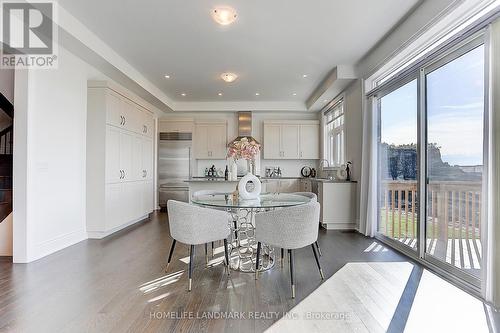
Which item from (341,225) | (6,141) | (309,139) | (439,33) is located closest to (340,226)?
(341,225)

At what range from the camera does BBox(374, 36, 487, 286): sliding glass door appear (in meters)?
2.59

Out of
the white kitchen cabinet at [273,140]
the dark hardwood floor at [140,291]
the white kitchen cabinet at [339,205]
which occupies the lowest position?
the dark hardwood floor at [140,291]

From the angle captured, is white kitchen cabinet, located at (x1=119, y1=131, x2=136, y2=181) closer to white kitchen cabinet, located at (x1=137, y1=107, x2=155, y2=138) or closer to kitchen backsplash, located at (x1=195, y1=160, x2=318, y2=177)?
white kitchen cabinet, located at (x1=137, y1=107, x2=155, y2=138)

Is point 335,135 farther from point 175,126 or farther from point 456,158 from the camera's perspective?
point 175,126

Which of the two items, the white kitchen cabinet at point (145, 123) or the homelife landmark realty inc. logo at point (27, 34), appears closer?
the homelife landmark realty inc. logo at point (27, 34)

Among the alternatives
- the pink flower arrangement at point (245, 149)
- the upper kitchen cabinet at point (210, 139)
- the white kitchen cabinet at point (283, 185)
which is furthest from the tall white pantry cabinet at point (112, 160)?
the white kitchen cabinet at point (283, 185)

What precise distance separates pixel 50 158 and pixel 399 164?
4.73m

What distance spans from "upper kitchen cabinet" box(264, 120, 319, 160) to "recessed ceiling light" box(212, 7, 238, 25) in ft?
15.0

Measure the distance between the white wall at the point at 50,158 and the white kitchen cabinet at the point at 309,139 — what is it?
5.02 meters

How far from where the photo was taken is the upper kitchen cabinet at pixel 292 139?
749 cm

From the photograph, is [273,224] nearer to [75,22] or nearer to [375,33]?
[375,33]

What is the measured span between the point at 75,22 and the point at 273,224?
332cm

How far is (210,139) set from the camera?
752cm

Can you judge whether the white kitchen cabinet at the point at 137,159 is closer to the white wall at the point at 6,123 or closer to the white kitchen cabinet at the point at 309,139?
the white wall at the point at 6,123
